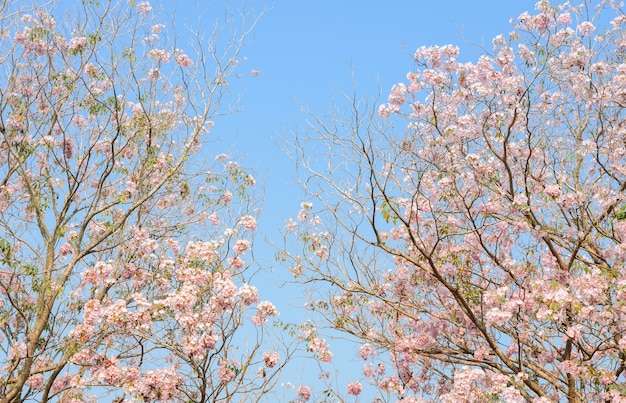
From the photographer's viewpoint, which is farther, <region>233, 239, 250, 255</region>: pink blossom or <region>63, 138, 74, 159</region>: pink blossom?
<region>63, 138, 74, 159</region>: pink blossom

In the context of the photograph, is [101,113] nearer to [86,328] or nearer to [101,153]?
[101,153]

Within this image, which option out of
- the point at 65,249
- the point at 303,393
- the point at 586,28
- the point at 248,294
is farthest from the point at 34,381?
the point at 586,28

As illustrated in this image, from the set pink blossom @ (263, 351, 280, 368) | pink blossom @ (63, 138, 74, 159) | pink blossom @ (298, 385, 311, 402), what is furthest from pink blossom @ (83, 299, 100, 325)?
pink blossom @ (298, 385, 311, 402)

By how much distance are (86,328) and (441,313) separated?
4409mm

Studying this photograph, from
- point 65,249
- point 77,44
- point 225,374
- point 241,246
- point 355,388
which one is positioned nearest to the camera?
point 225,374

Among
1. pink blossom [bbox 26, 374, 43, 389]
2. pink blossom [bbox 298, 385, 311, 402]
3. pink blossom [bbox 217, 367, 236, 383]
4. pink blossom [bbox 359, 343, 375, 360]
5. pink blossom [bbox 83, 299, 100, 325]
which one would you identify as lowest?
pink blossom [bbox 217, 367, 236, 383]

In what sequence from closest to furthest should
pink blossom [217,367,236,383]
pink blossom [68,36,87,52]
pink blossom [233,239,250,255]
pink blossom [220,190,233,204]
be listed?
1. pink blossom [217,367,236,383]
2. pink blossom [233,239,250,255]
3. pink blossom [68,36,87,52]
4. pink blossom [220,190,233,204]

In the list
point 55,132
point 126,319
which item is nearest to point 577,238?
point 126,319

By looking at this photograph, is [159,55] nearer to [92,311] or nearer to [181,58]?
[181,58]

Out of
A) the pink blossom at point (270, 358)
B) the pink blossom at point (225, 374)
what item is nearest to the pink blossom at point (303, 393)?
the pink blossom at point (270, 358)

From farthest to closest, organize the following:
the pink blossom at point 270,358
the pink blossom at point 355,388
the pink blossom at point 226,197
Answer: the pink blossom at point 226,197 → the pink blossom at point 355,388 → the pink blossom at point 270,358

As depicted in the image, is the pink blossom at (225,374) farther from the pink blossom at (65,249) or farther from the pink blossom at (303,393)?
the pink blossom at (65,249)

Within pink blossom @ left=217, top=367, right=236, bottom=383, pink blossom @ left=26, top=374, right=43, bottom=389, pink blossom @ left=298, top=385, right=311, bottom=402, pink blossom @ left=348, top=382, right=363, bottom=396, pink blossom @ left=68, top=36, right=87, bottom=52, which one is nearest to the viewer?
pink blossom @ left=217, top=367, right=236, bottom=383

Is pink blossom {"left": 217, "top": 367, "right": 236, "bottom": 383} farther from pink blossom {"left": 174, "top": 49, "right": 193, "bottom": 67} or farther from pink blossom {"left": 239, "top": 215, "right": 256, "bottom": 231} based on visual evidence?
pink blossom {"left": 174, "top": 49, "right": 193, "bottom": 67}
